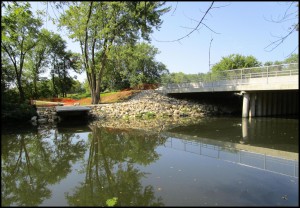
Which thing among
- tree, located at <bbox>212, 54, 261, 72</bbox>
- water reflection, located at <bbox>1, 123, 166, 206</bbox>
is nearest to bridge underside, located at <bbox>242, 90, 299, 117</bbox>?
water reflection, located at <bbox>1, 123, 166, 206</bbox>

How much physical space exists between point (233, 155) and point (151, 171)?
11.2 feet

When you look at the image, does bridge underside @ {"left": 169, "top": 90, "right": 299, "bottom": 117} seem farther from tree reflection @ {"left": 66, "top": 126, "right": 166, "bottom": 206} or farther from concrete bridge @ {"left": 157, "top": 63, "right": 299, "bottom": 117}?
tree reflection @ {"left": 66, "top": 126, "right": 166, "bottom": 206}

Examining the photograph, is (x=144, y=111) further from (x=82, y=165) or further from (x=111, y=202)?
(x=111, y=202)

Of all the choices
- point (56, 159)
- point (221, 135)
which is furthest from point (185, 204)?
point (221, 135)

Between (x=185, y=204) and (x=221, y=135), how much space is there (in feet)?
32.1

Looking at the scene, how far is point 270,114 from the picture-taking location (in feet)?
83.6

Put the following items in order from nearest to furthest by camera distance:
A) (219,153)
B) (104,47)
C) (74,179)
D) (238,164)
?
(74,179), (238,164), (219,153), (104,47)

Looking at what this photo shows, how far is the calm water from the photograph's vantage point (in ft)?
20.1

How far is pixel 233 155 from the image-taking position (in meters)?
9.93

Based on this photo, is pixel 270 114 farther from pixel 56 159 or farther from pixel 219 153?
pixel 56 159

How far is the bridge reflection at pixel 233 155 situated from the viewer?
26.1ft

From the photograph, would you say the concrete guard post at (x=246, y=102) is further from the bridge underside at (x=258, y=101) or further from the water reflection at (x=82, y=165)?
the water reflection at (x=82, y=165)

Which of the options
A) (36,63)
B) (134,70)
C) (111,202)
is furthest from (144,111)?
(36,63)

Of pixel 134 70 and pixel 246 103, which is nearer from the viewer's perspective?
pixel 246 103
